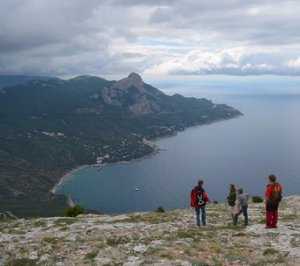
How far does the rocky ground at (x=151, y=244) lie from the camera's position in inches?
764

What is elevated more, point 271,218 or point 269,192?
point 269,192

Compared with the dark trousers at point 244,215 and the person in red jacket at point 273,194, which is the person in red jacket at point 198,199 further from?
the person in red jacket at point 273,194

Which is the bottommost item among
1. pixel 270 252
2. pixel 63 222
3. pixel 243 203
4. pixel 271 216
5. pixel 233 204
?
pixel 63 222

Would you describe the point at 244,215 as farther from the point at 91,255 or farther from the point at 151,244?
the point at 91,255

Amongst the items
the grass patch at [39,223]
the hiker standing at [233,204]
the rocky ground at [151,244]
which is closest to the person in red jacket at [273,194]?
the rocky ground at [151,244]

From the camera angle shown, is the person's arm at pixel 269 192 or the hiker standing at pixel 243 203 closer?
the person's arm at pixel 269 192

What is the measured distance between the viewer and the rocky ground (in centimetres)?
1941

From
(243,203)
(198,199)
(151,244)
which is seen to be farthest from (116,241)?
(243,203)

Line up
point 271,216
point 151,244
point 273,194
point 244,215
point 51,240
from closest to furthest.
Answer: point 151,244
point 51,240
point 273,194
point 271,216
point 244,215

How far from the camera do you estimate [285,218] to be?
29672mm

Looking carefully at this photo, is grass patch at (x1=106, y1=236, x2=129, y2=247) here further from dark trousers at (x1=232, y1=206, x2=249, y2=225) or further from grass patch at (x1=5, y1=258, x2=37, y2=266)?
dark trousers at (x1=232, y1=206, x2=249, y2=225)

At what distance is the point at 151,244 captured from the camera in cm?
2155

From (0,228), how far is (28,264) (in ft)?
33.5

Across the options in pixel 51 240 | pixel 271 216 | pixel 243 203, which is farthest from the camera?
pixel 243 203
